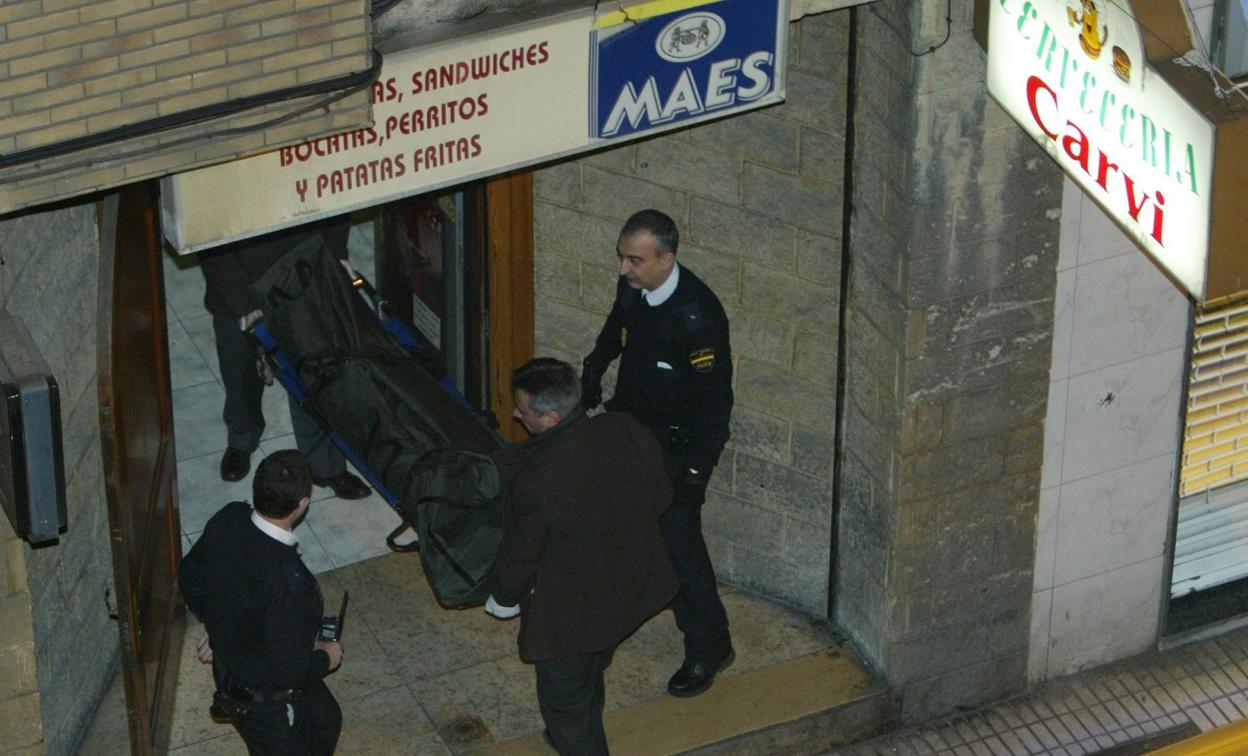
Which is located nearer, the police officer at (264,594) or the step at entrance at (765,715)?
the police officer at (264,594)

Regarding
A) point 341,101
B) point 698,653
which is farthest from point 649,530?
point 341,101

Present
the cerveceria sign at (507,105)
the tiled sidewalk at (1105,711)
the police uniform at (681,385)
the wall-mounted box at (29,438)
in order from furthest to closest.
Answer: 1. the tiled sidewalk at (1105,711)
2. the police uniform at (681,385)
3. the cerveceria sign at (507,105)
4. the wall-mounted box at (29,438)

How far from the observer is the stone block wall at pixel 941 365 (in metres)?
8.43

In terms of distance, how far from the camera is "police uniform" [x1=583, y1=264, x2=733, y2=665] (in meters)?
8.70

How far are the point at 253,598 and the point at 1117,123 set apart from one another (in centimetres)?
334

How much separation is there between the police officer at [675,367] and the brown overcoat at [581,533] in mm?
681

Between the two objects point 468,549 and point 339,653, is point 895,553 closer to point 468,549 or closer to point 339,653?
point 468,549

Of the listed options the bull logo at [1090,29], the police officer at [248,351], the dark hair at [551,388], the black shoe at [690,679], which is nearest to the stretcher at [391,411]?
the police officer at [248,351]

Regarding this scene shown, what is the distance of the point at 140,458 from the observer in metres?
8.12

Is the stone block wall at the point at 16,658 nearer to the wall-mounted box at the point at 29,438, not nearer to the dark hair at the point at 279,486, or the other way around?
the wall-mounted box at the point at 29,438

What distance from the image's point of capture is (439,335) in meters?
10.9

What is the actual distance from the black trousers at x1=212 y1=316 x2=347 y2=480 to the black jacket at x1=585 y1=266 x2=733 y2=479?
2038 mm

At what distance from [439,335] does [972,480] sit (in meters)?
3.00

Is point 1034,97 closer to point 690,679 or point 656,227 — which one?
point 656,227
